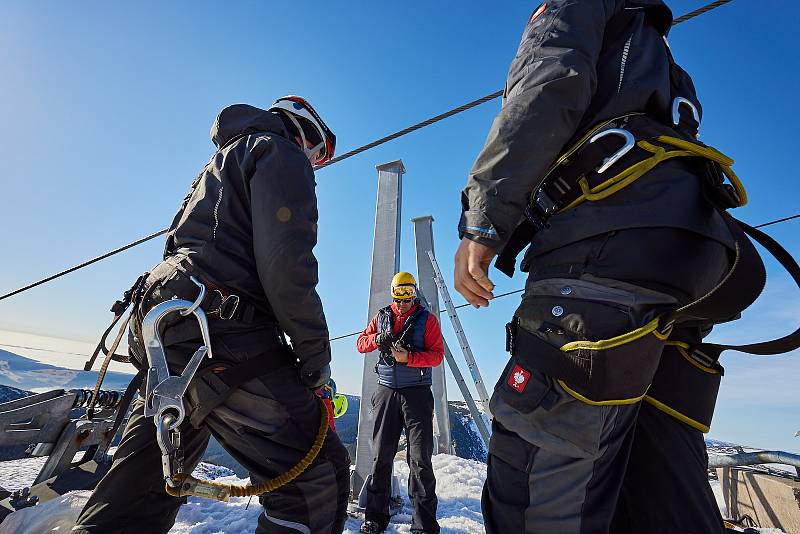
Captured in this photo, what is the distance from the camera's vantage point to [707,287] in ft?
3.74

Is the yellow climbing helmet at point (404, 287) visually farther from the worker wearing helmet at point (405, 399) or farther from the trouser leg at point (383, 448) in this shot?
the trouser leg at point (383, 448)

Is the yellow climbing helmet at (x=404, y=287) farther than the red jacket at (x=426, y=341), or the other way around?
the yellow climbing helmet at (x=404, y=287)

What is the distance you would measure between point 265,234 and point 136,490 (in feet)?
3.77

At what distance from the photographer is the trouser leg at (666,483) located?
1152mm

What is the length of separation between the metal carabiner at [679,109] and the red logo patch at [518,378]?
0.87m

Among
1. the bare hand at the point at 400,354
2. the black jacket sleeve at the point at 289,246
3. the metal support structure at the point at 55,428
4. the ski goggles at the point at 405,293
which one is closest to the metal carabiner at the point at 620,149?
the black jacket sleeve at the point at 289,246

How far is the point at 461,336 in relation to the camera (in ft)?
17.3

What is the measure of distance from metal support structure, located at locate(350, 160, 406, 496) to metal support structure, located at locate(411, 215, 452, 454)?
103 cm

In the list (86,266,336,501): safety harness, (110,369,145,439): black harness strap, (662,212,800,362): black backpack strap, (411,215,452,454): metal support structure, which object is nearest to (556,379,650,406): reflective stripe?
(662,212,800,362): black backpack strap

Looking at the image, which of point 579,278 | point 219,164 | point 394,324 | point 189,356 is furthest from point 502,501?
point 394,324

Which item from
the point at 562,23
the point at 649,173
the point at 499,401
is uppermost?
the point at 562,23

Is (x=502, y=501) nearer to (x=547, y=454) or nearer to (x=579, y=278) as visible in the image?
(x=547, y=454)

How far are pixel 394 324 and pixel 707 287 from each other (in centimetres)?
351

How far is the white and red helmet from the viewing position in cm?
230
